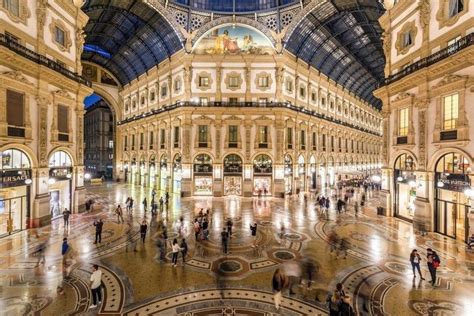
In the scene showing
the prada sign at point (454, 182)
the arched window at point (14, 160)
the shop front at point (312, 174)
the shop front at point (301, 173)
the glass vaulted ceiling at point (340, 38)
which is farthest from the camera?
the shop front at point (312, 174)

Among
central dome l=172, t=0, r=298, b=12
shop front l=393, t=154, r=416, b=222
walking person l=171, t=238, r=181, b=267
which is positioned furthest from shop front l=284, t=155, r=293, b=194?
walking person l=171, t=238, r=181, b=267

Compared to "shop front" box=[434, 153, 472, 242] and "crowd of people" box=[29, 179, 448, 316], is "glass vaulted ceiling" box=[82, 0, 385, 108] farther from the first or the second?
"crowd of people" box=[29, 179, 448, 316]

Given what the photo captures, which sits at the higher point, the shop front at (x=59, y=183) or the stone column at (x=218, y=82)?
the stone column at (x=218, y=82)

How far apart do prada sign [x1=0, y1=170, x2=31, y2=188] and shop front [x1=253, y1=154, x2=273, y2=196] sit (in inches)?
864

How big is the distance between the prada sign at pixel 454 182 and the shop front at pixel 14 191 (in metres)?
28.0

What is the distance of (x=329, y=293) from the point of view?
29.3ft

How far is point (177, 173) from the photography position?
32344 millimetres

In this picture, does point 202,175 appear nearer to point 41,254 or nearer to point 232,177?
point 232,177

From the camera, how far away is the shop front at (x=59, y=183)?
18.8m

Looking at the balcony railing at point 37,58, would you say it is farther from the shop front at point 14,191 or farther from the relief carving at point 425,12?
the relief carving at point 425,12

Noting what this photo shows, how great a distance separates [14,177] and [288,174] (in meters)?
27.1

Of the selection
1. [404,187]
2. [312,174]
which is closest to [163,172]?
[312,174]

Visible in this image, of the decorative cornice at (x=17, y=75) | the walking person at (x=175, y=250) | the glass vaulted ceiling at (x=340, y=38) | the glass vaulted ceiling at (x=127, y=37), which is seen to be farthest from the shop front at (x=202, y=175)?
the walking person at (x=175, y=250)

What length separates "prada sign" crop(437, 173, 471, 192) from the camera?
559 inches
